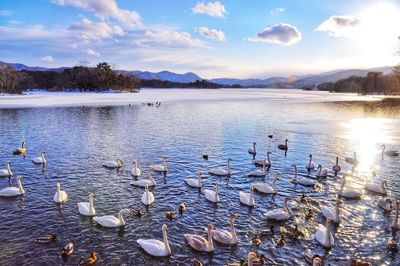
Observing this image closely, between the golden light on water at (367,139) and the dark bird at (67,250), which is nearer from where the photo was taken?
the dark bird at (67,250)

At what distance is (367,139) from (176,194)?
87.2 feet

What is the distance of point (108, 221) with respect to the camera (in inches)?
593

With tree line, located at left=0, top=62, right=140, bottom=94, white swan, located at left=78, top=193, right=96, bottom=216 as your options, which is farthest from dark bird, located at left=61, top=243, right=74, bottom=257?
tree line, located at left=0, top=62, right=140, bottom=94

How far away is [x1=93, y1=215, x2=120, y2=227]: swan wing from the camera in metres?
15.0

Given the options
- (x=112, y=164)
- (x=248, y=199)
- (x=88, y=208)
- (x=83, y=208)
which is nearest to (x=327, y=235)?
(x=248, y=199)

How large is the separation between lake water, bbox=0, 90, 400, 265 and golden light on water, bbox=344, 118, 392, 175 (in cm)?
12

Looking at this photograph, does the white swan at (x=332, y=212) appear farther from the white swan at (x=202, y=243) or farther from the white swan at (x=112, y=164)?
the white swan at (x=112, y=164)

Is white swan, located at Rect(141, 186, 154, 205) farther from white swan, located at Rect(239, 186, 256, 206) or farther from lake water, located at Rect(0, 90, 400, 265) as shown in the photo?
white swan, located at Rect(239, 186, 256, 206)

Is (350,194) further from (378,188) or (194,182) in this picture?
(194,182)

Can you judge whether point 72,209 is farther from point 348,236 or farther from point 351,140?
point 351,140

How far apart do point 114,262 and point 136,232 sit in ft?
7.82

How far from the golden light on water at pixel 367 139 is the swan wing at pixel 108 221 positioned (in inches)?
708

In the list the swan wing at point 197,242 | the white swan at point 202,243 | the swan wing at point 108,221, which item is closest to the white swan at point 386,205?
the white swan at point 202,243

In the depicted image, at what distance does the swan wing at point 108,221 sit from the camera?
15.0 meters
